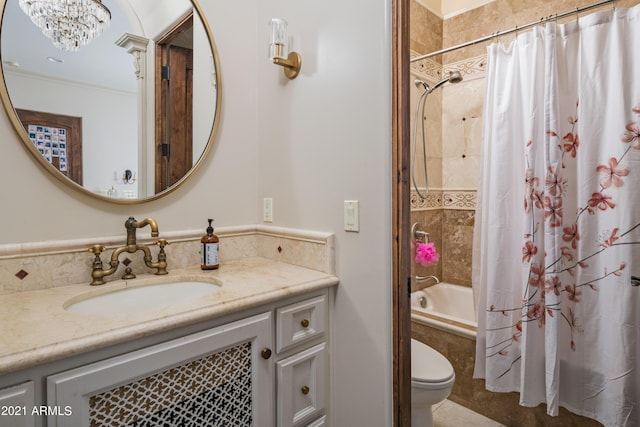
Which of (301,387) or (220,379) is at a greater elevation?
(220,379)

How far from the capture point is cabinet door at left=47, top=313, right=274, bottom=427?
743mm

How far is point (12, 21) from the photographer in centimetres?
105

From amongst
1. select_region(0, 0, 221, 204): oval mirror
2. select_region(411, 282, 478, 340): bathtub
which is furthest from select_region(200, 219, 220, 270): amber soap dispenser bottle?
select_region(411, 282, 478, 340): bathtub

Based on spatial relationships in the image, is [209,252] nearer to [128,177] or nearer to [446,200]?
[128,177]

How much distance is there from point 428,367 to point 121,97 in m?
1.71

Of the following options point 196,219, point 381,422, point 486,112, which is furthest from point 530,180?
point 196,219

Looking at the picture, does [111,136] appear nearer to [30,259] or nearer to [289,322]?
[30,259]

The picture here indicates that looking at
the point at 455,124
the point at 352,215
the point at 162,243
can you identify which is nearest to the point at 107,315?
the point at 162,243

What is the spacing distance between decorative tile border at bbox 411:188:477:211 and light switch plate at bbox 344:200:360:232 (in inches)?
46.2

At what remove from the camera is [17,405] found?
2.20 feet

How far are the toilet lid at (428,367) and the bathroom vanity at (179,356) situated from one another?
18.0 inches

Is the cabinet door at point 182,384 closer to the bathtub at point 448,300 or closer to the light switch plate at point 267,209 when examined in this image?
the light switch plate at point 267,209

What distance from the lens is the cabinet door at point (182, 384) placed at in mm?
743

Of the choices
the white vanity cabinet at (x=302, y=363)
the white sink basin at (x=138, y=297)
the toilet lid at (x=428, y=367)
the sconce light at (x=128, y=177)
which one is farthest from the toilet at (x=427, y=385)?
the sconce light at (x=128, y=177)
